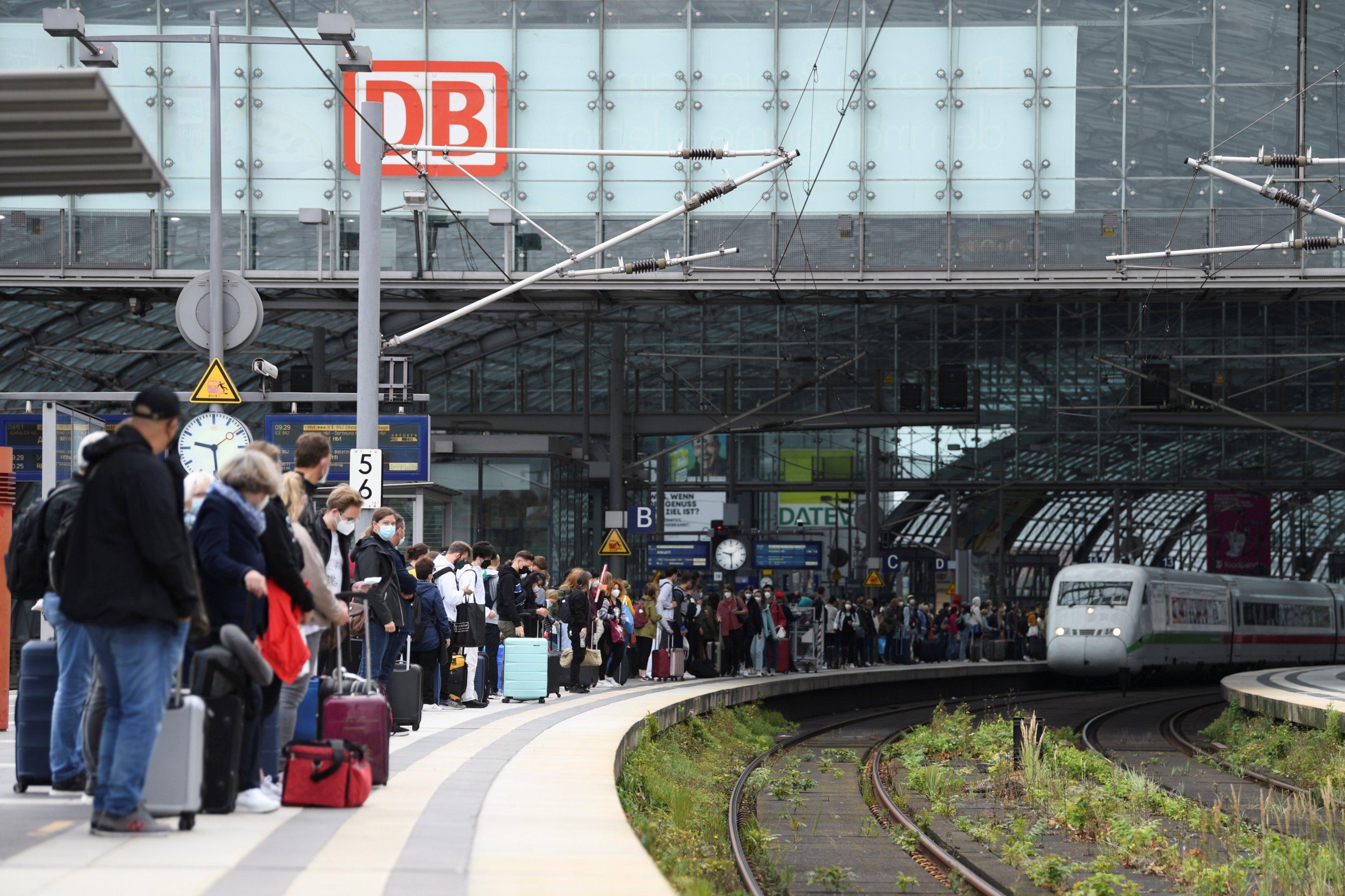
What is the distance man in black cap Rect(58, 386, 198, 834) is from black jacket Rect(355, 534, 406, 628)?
4.76 metres

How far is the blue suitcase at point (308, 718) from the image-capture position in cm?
1057

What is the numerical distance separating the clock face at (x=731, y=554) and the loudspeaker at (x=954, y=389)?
5845 millimetres

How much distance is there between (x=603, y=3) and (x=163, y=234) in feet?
29.7

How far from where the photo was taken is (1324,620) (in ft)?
171

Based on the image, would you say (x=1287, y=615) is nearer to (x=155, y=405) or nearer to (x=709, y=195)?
(x=709, y=195)

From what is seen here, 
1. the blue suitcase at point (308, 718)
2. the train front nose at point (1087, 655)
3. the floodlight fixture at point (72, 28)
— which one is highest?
the floodlight fixture at point (72, 28)

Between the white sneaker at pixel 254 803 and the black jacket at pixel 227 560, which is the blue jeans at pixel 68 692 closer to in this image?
the black jacket at pixel 227 560

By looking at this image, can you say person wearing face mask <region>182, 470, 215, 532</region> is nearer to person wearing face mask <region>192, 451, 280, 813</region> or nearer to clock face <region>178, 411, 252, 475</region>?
person wearing face mask <region>192, 451, 280, 813</region>

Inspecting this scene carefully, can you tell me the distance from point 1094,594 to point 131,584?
111 ft

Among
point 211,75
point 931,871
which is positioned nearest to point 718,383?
point 211,75

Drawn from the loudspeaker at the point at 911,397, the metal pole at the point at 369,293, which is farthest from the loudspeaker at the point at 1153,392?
the metal pole at the point at 369,293

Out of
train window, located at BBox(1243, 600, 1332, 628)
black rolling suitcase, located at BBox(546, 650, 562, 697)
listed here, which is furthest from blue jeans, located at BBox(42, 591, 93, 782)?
train window, located at BBox(1243, 600, 1332, 628)

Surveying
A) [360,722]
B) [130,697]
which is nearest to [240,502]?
[130,697]

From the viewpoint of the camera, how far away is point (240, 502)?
8.46 meters
